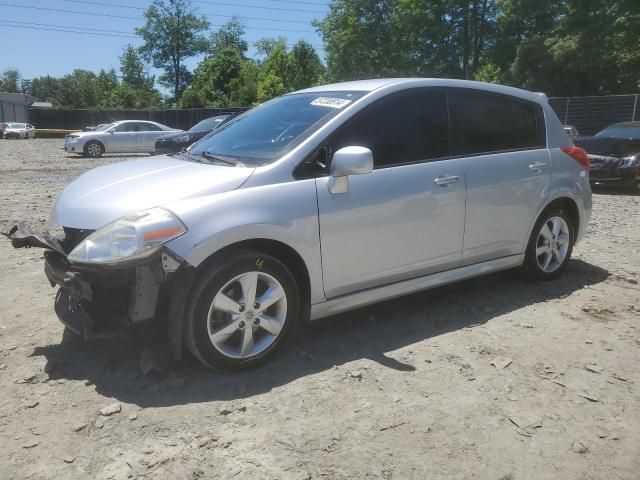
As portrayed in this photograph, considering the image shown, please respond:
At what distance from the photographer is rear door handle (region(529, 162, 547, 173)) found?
465 cm

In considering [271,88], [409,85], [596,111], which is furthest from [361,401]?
[271,88]

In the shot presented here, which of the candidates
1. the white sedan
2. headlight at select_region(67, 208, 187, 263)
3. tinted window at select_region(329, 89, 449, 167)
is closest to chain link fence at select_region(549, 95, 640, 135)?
tinted window at select_region(329, 89, 449, 167)

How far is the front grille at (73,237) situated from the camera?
129 inches

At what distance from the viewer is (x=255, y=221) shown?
3.21 m

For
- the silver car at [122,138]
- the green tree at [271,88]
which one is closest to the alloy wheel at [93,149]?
the silver car at [122,138]

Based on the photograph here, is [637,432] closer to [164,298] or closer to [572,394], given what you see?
[572,394]

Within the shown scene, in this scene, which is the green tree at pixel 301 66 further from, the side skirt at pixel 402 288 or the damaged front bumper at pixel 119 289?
the damaged front bumper at pixel 119 289

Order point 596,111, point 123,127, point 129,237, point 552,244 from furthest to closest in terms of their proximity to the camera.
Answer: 1. point 123,127
2. point 596,111
3. point 552,244
4. point 129,237

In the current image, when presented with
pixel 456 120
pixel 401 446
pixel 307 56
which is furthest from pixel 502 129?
pixel 307 56

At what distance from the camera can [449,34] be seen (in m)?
44.1

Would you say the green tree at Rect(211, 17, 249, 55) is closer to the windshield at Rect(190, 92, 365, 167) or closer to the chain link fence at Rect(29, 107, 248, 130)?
the chain link fence at Rect(29, 107, 248, 130)

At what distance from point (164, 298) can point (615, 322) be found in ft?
10.8

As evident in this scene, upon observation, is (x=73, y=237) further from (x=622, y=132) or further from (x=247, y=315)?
(x=622, y=132)

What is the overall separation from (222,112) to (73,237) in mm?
32944
